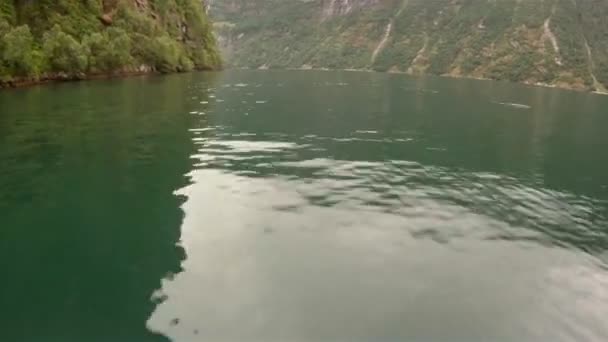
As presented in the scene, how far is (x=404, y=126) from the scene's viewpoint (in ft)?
166

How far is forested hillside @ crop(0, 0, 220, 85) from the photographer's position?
249 feet

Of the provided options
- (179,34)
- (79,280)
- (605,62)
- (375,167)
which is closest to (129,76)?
(179,34)

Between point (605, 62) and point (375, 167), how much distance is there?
20538 cm

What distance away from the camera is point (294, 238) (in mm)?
19984

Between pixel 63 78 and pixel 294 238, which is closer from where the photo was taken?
pixel 294 238

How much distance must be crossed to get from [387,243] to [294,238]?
3.82 m

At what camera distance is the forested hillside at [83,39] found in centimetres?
7600

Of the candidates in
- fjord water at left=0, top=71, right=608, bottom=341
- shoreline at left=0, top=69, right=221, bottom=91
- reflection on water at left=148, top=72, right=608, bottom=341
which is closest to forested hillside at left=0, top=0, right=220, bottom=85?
shoreline at left=0, top=69, right=221, bottom=91

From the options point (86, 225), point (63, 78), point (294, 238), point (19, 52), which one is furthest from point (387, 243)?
point (63, 78)

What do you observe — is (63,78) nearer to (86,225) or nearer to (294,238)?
(86,225)

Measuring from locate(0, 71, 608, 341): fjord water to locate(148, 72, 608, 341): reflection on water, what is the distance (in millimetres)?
79

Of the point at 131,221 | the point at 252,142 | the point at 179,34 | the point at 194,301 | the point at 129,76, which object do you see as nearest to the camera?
the point at 194,301

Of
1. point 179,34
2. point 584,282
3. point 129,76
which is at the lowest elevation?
point 584,282

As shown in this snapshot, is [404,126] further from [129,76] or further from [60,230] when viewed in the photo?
[129,76]
